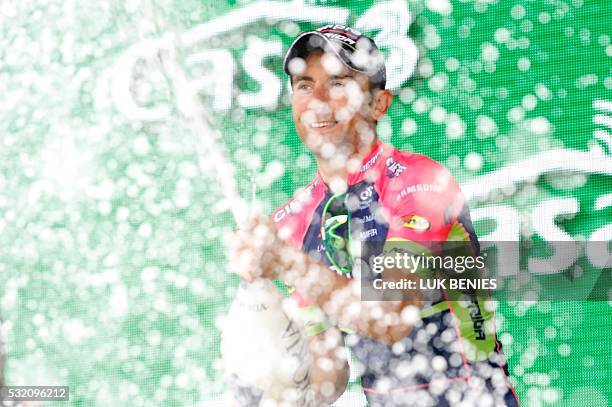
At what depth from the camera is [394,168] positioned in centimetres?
141

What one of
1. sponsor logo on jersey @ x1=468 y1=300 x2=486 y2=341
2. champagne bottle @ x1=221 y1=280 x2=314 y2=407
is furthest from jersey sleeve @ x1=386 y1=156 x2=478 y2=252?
champagne bottle @ x1=221 y1=280 x2=314 y2=407

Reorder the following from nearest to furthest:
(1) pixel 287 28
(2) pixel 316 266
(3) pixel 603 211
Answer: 1. (2) pixel 316 266
2. (3) pixel 603 211
3. (1) pixel 287 28

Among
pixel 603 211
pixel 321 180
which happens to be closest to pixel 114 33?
pixel 321 180

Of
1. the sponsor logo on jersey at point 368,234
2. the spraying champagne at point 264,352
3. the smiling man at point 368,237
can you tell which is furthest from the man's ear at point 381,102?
the spraying champagne at point 264,352

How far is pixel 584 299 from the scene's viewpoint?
1365mm

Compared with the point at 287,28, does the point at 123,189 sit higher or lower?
lower

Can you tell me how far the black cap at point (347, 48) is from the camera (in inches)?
56.0

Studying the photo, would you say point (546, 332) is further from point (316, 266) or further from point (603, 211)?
point (316, 266)

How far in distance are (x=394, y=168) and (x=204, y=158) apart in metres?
0.41

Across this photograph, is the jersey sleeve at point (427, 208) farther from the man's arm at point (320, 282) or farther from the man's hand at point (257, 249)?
the man's hand at point (257, 249)

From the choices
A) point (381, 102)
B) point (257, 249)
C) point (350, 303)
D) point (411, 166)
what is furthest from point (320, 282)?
point (381, 102)

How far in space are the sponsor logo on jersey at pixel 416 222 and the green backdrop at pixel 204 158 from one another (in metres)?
0.14

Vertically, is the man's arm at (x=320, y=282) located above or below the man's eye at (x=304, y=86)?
below

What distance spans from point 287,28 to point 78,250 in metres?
0.64
